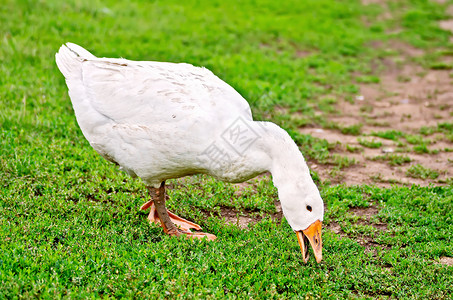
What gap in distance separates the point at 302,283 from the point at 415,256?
1.23 meters

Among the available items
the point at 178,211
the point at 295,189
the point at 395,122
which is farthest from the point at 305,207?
the point at 395,122

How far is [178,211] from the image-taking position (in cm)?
538

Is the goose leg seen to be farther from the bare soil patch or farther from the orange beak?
the bare soil patch

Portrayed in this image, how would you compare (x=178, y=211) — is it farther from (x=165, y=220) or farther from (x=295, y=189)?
(x=295, y=189)

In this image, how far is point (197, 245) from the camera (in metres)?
4.54

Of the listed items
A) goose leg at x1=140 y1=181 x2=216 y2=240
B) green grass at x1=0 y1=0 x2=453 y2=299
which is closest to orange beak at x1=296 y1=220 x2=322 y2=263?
green grass at x1=0 y1=0 x2=453 y2=299

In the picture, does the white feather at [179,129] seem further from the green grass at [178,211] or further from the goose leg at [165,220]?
the green grass at [178,211]

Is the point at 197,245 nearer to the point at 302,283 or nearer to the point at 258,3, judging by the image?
the point at 302,283

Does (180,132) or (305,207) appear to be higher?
(180,132)

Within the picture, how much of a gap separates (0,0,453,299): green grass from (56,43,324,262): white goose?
0.44 m

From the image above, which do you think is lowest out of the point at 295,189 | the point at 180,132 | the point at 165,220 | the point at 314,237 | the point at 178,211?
the point at 178,211

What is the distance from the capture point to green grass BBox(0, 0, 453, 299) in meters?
4.00

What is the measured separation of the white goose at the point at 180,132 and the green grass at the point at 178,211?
445mm

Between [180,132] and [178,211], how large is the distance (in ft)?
4.87
